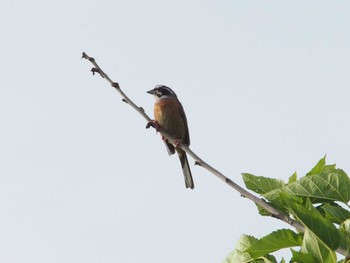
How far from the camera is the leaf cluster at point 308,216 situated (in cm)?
361

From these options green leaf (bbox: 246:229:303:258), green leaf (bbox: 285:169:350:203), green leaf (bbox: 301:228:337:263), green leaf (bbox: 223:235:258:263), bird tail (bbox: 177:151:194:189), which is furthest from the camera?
bird tail (bbox: 177:151:194:189)

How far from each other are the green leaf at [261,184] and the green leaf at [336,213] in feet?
1.15

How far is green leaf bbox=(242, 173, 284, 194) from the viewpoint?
431 centimetres

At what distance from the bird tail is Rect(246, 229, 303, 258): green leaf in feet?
18.6

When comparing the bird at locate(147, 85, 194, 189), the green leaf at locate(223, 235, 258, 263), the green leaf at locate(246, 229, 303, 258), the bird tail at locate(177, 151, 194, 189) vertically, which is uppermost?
the bird at locate(147, 85, 194, 189)

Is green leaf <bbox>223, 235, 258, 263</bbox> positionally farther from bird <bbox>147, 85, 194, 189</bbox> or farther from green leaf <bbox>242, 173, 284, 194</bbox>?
bird <bbox>147, 85, 194, 189</bbox>

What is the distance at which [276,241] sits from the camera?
3.99 meters

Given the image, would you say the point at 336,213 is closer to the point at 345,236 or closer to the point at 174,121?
the point at 345,236

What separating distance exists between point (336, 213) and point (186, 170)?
Result: 6.13m

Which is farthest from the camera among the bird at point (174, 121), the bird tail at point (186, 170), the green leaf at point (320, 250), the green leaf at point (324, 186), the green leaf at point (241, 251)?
the bird at point (174, 121)

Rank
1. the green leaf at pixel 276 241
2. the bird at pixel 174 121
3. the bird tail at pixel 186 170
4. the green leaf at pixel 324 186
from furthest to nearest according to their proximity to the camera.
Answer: the bird at pixel 174 121, the bird tail at pixel 186 170, the green leaf at pixel 324 186, the green leaf at pixel 276 241

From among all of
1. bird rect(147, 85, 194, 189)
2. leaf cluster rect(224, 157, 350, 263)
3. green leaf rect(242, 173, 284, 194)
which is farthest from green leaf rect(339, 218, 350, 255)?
bird rect(147, 85, 194, 189)

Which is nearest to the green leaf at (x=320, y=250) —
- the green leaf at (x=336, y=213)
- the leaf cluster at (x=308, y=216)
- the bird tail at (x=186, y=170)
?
the leaf cluster at (x=308, y=216)

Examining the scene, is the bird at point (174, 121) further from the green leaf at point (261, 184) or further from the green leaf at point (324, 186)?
the green leaf at point (324, 186)
